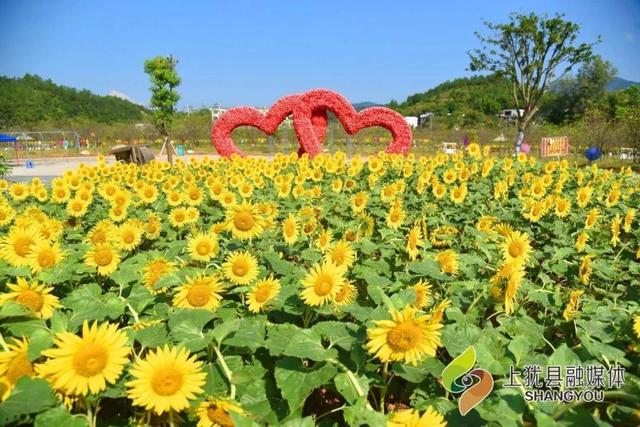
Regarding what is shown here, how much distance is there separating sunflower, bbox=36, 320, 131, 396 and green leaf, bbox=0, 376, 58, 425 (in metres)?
0.02

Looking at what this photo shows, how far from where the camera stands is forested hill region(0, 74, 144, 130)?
58.1 metres

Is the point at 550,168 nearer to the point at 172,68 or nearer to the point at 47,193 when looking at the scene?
the point at 47,193

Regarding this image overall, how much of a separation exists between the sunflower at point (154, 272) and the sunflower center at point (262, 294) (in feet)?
1.20

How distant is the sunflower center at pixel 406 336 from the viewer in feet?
3.54

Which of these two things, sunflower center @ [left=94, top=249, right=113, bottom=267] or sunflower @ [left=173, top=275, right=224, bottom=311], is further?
sunflower center @ [left=94, top=249, right=113, bottom=267]

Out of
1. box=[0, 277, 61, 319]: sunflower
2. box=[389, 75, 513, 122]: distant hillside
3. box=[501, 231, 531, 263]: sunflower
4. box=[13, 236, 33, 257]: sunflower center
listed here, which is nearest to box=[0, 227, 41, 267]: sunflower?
box=[13, 236, 33, 257]: sunflower center

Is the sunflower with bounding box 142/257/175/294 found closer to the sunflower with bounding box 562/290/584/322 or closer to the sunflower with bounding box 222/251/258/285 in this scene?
the sunflower with bounding box 222/251/258/285

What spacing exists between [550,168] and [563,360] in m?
5.52

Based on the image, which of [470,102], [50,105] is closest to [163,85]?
[50,105]

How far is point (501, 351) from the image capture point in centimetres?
126

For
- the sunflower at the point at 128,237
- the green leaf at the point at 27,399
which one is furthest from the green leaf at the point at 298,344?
the sunflower at the point at 128,237

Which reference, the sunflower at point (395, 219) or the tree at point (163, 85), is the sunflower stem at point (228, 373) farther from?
the tree at point (163, 85)

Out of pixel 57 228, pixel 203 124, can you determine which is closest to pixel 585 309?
pixel 57 228

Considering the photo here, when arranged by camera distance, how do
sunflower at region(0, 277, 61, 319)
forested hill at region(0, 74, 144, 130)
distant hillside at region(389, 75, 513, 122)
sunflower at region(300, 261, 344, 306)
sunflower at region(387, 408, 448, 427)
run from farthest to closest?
distant hillside at region(389, 75, 513, 122), forested hill at region(0, 74, 144, 130), sunflower at region(300, 261, 344, 306), sunflower at region(0, 277, 61, 319), sunflower at region(387, 408, 448, 427)
